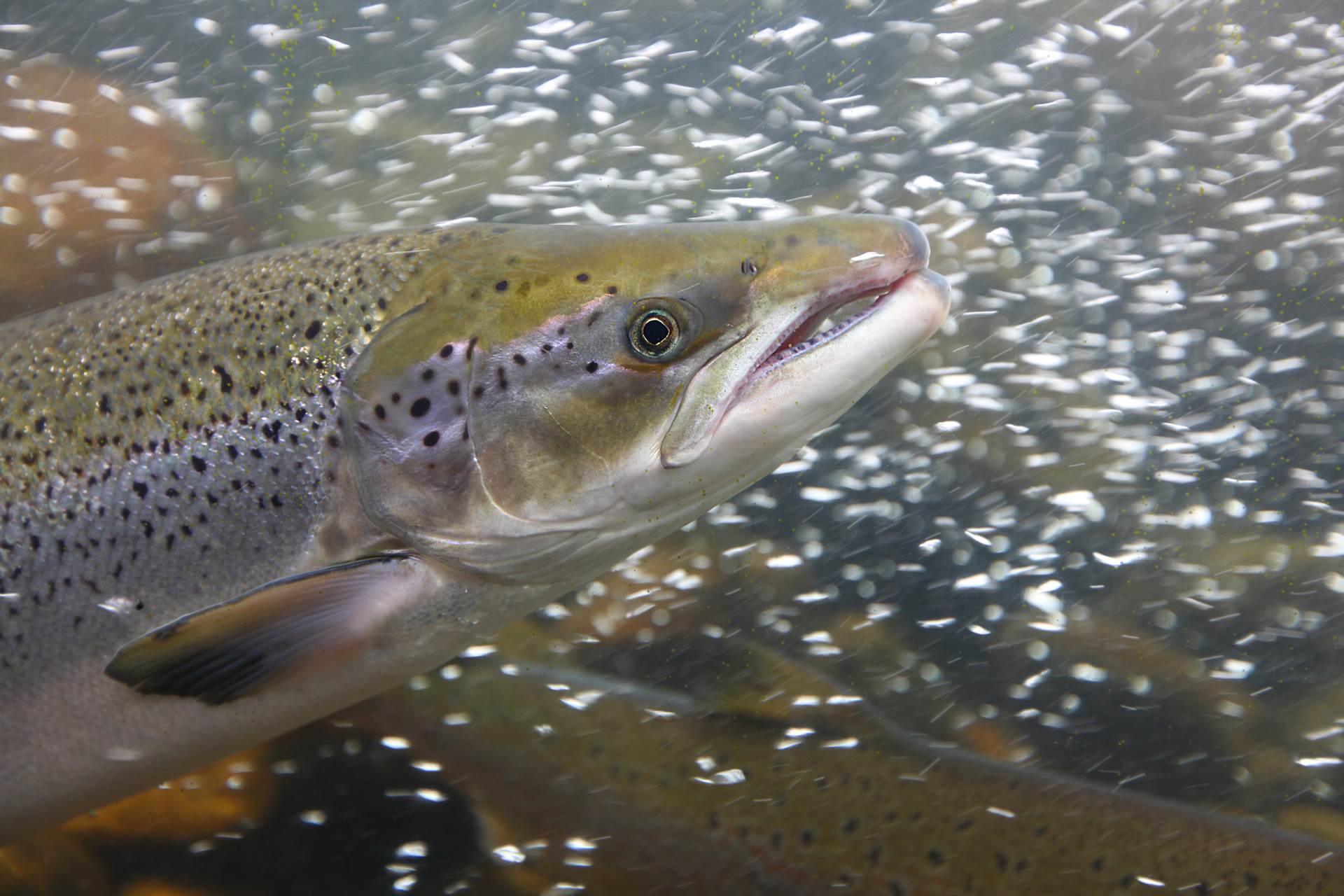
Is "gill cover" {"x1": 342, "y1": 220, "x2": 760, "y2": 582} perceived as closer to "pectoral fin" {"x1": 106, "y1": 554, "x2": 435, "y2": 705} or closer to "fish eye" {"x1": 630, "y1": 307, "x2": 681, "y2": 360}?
"fish eye" {"x1": 630, "y1": 307, "x2": 681, "y2": 360}

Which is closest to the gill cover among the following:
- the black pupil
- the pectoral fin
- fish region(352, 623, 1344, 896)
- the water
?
the black pupil

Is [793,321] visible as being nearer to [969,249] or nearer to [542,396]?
[542,396]

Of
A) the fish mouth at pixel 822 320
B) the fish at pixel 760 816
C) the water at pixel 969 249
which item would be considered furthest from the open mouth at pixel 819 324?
the water at pixel 969 249

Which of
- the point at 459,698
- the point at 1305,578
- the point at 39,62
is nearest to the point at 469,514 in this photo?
the point at 459,698

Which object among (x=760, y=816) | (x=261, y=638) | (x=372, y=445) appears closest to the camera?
(x=261, y=638)

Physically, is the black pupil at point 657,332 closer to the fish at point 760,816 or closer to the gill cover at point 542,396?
the gill cover at point 542,396

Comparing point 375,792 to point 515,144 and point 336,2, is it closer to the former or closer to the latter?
point 515,144

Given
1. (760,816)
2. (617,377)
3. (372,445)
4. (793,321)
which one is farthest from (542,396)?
(760,816)
